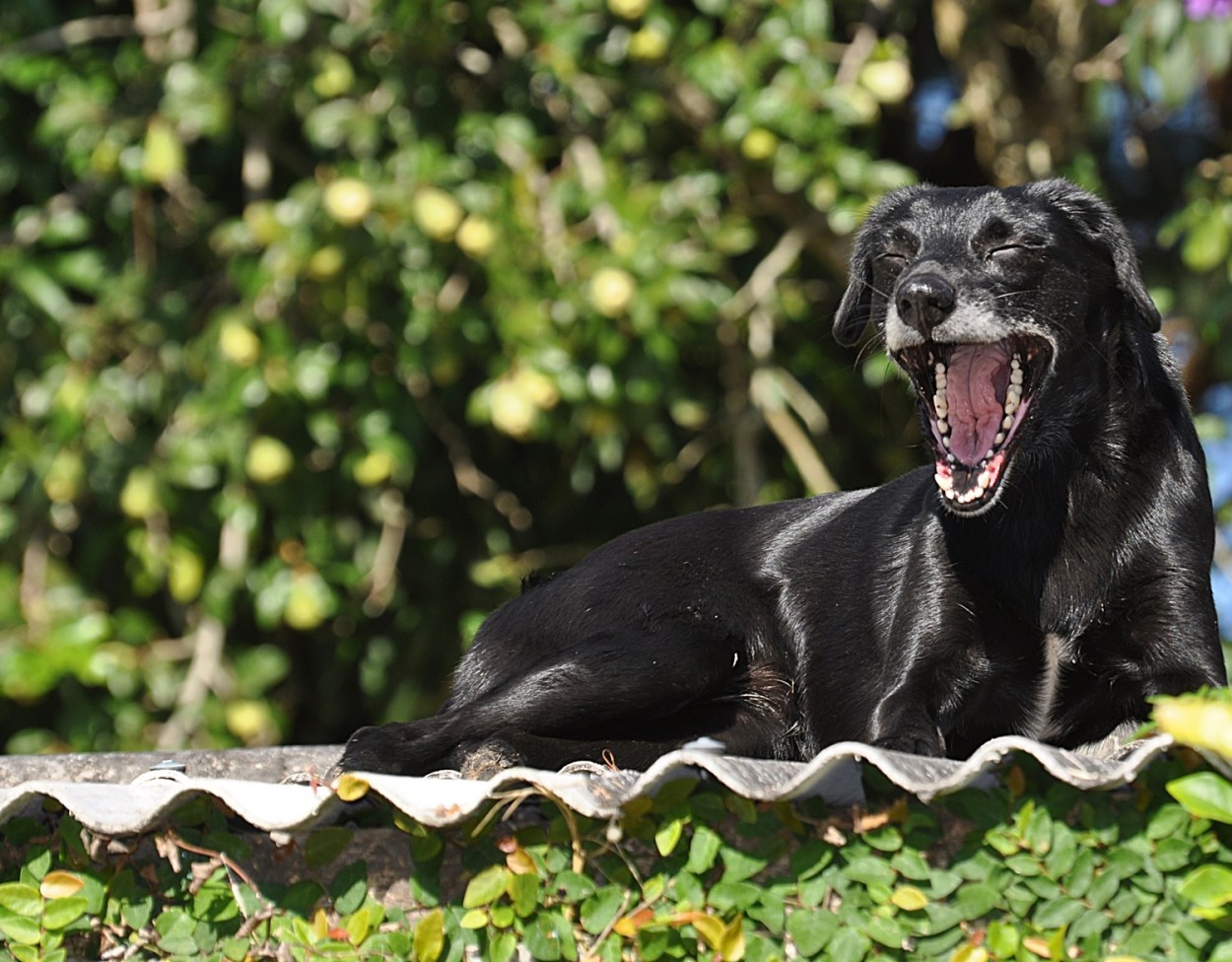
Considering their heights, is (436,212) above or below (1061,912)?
above

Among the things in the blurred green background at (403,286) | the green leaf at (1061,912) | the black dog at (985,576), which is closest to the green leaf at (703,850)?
the green leaf at (1061,912)

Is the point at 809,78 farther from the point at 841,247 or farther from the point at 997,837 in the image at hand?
the point at 997,837

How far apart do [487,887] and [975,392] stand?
4.31ft

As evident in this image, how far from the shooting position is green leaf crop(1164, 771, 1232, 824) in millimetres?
1756

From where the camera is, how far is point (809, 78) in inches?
192

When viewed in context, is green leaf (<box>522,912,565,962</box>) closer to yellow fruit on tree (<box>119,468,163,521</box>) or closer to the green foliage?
the green foliage

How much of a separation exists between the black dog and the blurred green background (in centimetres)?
185

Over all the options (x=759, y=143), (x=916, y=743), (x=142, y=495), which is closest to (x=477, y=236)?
(x=759, y=143)

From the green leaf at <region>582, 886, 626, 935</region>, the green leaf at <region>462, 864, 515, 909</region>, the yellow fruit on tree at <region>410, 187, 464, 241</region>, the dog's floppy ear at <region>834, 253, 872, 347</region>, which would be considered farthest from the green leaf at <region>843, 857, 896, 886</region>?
the yellow fruit on tree at <region>410, 187, 464, 241</region>

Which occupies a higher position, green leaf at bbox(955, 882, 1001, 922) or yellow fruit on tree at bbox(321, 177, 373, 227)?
yellow fruit on tree at bbox(321, 177, 373, 227)

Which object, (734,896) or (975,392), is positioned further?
(975,392)

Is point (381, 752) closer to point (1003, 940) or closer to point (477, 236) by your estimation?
point (1003, 940)

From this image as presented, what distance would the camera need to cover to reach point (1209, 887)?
5.86 feet

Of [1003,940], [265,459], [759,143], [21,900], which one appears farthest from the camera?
[759,143]
